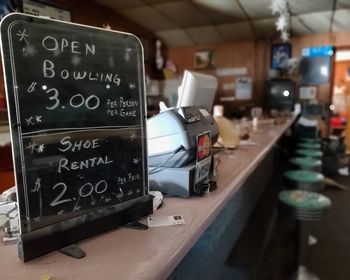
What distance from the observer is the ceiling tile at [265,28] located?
5.04 metres

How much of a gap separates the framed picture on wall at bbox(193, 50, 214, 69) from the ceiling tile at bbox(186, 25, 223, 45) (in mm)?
238

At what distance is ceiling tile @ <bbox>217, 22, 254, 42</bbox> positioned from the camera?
5359 mm

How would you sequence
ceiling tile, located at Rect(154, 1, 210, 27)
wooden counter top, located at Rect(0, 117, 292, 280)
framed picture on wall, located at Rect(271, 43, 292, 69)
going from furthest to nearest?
framed picture on wall, located at Rect(271, 43, 292, 69), ceiling tile, located at Rect(154, 1, 210, 27), wooden counter top, located at Rect(0, 117, 292, 280)

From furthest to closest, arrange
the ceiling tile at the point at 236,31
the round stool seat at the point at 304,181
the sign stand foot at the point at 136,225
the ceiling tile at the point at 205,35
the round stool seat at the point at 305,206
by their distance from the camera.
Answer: the ceiling tile at the point at 205,35
the ceiling tile at the point at 236,31
the round stool seat at the point at 304,181
the round stool seat at the point at 305,206
the sign stand foot at the point at 136,225

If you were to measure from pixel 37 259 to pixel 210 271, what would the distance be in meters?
1.03

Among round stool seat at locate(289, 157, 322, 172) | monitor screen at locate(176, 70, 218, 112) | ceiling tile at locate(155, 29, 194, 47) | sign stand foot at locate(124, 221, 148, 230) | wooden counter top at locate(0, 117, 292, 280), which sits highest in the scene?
ceiling tile at locate(155, 29, 194, 47)

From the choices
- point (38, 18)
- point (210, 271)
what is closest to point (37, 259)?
point (38, 18)

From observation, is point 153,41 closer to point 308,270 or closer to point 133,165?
point 308,270

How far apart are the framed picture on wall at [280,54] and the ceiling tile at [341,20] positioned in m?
0.89

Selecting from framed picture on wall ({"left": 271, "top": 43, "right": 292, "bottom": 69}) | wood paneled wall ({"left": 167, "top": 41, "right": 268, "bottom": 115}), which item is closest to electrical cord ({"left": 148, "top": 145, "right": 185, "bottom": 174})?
wood paneled wall ({"left": 167, "top": 41, "right": 268, "bottom": 115})

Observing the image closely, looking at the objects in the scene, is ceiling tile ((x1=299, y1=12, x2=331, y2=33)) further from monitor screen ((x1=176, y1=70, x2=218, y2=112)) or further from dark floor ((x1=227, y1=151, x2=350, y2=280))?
monitor screen ((x1=176, y1=70, x2=218, y2=112))

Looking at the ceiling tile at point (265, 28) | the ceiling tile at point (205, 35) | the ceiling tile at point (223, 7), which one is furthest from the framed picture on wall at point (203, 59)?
the ceiling tile at point (223, 7)

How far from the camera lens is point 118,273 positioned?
22.4 inches

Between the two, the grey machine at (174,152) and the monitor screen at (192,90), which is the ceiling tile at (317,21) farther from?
the grey machine at (174,152)
